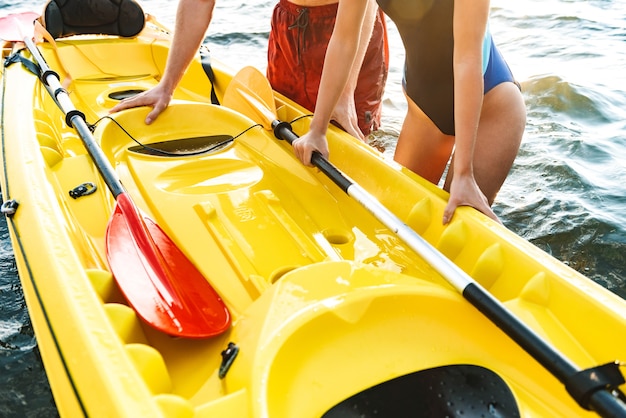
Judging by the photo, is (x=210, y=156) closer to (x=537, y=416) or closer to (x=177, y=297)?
(x=177, y=297)

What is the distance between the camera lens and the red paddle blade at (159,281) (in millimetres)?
1555

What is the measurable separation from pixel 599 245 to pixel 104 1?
152 inches

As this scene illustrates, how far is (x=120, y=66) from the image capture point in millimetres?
3984

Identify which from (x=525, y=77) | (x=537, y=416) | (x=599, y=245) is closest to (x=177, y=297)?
(x=537, y=416)

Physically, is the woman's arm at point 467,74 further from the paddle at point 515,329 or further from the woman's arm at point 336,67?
the woman's arm at point 336,67

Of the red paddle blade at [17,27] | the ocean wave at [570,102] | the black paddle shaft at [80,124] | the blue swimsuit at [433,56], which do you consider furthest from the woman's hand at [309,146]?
the ocean wave at [570,102]

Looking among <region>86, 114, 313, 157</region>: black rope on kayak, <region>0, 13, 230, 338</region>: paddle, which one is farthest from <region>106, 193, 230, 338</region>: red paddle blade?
<region>86, 114, 313, 157</region>: black rope on kayak

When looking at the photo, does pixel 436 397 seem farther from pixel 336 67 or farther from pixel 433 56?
pixel 433 56

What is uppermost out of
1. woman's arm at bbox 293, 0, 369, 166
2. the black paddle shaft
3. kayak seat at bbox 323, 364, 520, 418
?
woman's arm at bbox 293, 0, 369, 166

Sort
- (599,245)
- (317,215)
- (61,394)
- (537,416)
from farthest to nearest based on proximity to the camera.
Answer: (599,245)
(317,215)
(537,416)
(61,394)

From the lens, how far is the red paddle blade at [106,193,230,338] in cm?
155

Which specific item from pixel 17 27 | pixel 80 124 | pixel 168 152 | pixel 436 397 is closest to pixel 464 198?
pixel 436 397

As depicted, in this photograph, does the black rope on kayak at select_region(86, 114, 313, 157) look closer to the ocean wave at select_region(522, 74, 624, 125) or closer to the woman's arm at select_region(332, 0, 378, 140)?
the woman's arm at select_region(332, 0, 378, 140)

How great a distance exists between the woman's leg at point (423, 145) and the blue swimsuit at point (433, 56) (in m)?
0.06
